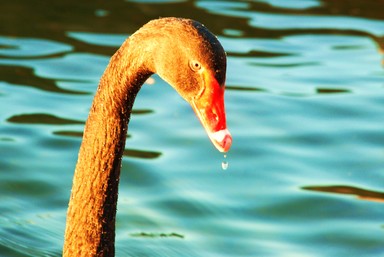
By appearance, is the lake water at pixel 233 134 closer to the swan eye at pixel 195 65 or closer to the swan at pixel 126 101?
the swan at pixel 126 101

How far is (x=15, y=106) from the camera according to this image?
738 cm

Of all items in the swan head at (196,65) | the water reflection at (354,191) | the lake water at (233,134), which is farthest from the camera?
the water reflection at (354,191)

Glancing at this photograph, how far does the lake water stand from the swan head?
1.80m

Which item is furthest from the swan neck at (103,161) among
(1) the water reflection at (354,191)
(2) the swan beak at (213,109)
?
(1) the water reflection at (354,191)

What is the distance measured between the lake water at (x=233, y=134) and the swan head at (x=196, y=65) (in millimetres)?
1796

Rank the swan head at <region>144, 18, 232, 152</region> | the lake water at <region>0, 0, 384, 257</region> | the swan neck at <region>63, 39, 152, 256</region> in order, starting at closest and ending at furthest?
the swan head at <region>144, 18, 232, 152</region> < the swan neck at <region>63, 39, 152, 256</region> < the lake water at <region>0, 0, 384, 257</region>

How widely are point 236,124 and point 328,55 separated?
1775 mm

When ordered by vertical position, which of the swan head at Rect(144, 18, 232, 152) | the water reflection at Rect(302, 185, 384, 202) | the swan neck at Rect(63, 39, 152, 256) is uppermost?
the swan head at Rect(144, 18, 232, 152)

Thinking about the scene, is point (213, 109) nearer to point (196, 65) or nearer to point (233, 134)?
point (196, 65)

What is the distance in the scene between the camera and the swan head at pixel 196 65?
389 cm

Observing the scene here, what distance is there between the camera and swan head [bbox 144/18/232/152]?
3887 millimetres

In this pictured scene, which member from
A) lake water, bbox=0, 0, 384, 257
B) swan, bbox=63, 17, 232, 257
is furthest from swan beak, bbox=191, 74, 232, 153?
lake water, bbox=0, 0, 384, 257

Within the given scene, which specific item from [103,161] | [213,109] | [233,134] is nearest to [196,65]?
[213,109]

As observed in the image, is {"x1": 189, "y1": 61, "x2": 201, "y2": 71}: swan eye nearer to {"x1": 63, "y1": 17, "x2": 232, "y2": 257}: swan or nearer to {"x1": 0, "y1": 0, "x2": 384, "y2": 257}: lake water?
{"x1": 63, "y1": 17, "x2": 232, "y2": 257}: swan
